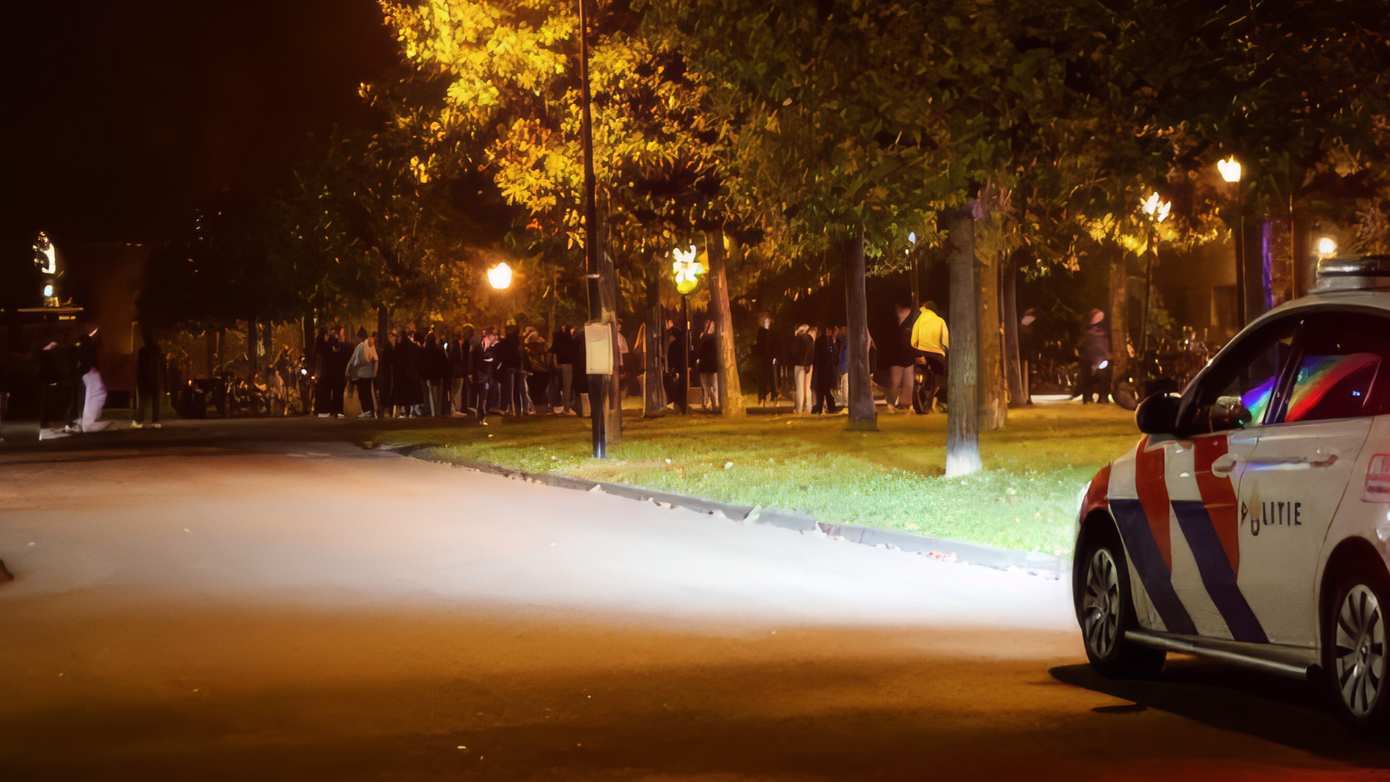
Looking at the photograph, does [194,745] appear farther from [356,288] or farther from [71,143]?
[356,288]

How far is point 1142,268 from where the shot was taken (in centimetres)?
5394

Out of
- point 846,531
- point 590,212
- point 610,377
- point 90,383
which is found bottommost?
point 846,531

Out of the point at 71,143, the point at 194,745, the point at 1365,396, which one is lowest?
the point at 194,745

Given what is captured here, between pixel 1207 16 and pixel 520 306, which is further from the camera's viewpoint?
pixel 520 306

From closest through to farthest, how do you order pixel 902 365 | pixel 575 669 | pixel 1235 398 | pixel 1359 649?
pixel 1359 649 < pixel 1235 398 < pixel 575 669 < pixel 902 365

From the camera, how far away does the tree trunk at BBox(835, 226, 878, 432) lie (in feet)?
105

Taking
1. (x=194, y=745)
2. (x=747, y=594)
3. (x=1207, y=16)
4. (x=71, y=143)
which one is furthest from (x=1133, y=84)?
(x=71, y=143)

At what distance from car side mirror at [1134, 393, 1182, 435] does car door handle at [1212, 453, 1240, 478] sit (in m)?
0.33

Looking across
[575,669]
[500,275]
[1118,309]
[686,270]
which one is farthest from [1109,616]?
[1118,309]

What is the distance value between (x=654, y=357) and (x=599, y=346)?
15505 mm

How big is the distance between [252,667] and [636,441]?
1993 cm

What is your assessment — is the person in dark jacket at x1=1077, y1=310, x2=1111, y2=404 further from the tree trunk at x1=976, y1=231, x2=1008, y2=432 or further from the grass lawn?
the tree trunk at x1=976, y1=231, x2=1008, y2=432

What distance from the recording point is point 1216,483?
8.53 meters

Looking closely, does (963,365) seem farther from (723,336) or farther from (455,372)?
(455,372)
